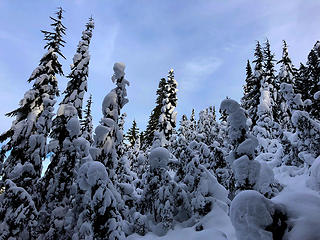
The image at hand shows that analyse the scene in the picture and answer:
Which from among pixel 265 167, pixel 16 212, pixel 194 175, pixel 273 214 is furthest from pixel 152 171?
pixel 273 214

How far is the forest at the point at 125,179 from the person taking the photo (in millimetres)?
4723

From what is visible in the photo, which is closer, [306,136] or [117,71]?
[117,71]

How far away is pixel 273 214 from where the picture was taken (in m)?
4.39

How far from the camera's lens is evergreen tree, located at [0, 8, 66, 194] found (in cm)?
1484

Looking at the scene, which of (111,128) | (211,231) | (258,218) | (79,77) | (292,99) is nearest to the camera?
(258,218)

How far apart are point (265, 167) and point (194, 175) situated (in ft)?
12.3

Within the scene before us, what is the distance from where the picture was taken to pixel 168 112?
29.7 m

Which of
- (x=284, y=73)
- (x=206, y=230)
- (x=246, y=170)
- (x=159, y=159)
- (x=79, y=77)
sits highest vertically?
(x=284, y=73)

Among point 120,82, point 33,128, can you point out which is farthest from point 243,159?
point 33,128

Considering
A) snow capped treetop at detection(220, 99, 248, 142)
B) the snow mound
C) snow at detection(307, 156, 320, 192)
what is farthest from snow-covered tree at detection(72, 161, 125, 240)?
snow at detection(307, 156, 320, 192)

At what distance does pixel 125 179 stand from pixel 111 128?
11.5 meters

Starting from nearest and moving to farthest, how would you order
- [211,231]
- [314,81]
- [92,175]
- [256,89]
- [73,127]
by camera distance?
[211,231] < [92,175] < [73,127] < [314,81] < [256,89]

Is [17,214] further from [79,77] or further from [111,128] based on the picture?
[79,77]

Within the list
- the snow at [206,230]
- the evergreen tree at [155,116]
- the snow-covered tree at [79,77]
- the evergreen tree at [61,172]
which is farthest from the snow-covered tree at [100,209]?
the evergreen tree at [155,116]
